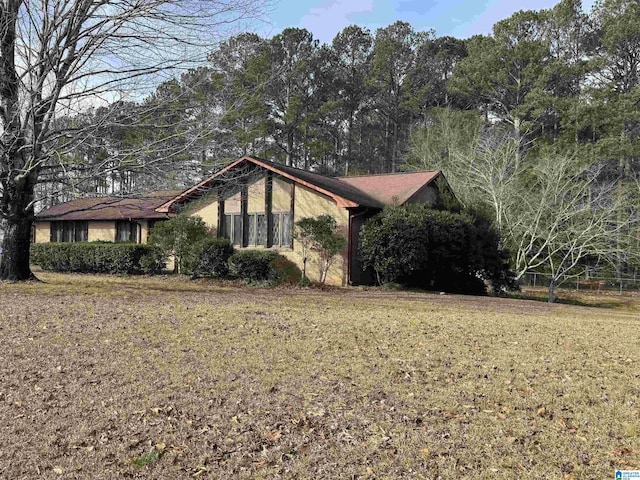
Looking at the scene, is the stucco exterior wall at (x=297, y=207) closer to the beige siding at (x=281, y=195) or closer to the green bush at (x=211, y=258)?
the beige siding at (x=281, y=195)

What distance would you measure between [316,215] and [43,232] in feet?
59.9

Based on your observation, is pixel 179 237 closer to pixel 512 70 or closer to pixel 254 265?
pixel 254 265

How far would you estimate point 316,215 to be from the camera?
720 inches

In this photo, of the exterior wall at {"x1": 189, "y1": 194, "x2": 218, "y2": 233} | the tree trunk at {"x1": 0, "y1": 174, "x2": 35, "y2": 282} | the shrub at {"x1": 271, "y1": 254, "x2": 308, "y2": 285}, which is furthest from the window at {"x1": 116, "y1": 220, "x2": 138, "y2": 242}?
the tree trunk at {"x1": 0, "y1": 174, "x2": 35, "y2": 282}

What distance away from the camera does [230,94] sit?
12484 millimetres

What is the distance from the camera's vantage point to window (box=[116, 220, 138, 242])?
25.4 metres

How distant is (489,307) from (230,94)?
8.06 meters

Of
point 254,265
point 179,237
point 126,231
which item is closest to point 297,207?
point 254,265

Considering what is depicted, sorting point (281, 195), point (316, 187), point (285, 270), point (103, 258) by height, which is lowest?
point (285, 270)

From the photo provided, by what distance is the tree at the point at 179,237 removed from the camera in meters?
18.4

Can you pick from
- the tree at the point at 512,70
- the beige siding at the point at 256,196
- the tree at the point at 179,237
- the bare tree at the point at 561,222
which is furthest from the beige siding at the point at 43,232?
the tree at the point at 512,70

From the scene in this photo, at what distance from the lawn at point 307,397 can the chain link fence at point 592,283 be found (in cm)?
2152

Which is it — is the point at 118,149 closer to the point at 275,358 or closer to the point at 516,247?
the point at 275,358

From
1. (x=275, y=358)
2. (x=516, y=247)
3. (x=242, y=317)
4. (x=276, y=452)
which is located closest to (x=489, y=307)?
(x=242, y=317)
